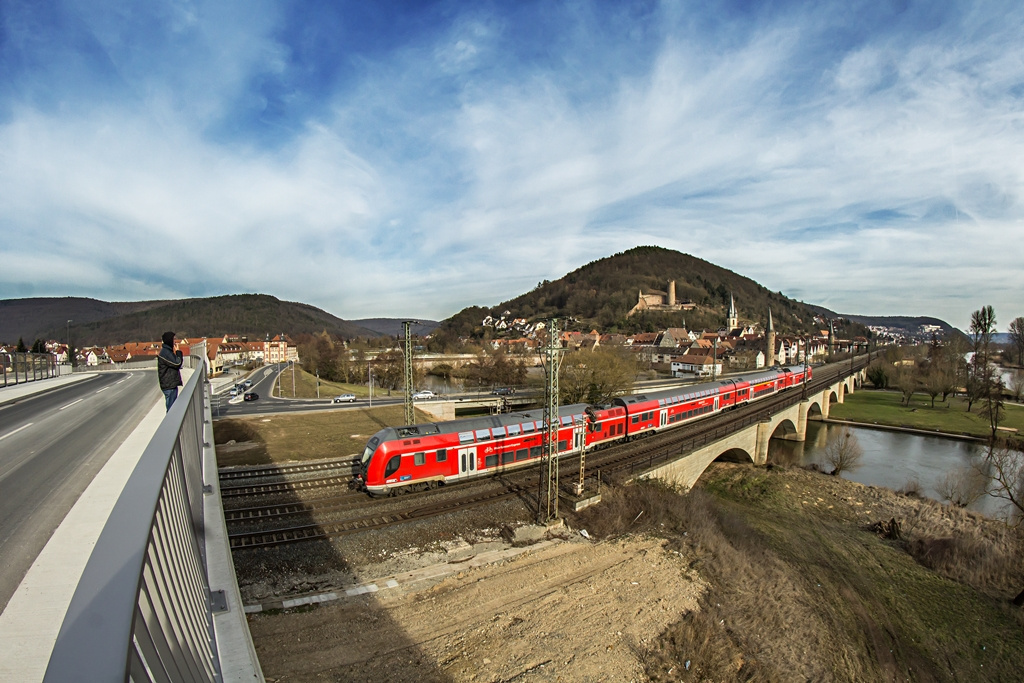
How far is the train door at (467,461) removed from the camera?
58.1ft

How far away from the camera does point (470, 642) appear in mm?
9914

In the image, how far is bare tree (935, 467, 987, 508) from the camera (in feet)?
84.0

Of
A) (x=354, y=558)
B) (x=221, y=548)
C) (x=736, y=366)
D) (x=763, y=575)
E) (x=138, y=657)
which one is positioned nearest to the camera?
(x=138, y=657)

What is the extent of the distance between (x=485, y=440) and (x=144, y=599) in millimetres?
17006

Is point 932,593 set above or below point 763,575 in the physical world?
below

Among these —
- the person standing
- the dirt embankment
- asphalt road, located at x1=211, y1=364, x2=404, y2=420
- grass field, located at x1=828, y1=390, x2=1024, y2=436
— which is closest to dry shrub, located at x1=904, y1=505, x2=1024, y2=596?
the dirt embankment

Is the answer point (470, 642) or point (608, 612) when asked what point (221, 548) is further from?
point (608, 612)

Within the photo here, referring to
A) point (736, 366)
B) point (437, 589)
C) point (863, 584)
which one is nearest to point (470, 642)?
point (437, 589)

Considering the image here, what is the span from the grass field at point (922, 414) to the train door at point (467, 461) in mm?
48589

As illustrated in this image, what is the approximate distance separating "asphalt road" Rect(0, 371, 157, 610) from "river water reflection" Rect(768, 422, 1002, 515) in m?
37.4

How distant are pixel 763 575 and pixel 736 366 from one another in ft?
287

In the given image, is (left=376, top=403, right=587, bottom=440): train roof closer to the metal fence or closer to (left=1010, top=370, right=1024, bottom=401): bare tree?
the metal fence

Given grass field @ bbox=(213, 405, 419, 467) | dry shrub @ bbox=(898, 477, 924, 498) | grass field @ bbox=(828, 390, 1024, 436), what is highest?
grass field @ bbox=(213, 405, 419, 467)

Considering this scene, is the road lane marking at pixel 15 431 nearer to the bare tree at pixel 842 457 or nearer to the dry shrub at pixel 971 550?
the dry shrub at pixel 971 550
